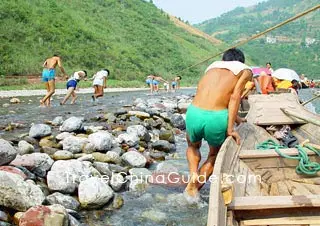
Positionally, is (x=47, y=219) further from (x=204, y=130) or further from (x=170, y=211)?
(x=204, y=130)

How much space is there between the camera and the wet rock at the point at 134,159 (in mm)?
5519

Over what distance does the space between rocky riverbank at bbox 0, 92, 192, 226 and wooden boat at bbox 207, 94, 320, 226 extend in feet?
3.68

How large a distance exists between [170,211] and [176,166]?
67.5 inches

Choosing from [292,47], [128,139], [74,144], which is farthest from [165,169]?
[292,47]

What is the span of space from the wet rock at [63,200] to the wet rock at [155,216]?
738 mm

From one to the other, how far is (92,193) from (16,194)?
817 millimetres

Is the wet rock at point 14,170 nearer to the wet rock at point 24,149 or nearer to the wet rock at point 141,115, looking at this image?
the wet rock at point 24,149

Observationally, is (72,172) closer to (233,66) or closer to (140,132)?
(233,66)

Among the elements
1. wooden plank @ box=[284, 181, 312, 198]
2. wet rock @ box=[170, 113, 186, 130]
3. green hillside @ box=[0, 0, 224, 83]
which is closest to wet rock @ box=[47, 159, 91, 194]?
wooden plank @ box=[284, 181, 312, 198]

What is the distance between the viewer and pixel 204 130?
4051mm

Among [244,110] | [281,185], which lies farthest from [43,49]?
[281,185]

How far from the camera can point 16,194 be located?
3.50 meters

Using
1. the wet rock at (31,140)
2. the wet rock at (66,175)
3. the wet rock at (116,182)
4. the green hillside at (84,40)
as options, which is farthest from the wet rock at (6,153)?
the green hillside at (84,40)

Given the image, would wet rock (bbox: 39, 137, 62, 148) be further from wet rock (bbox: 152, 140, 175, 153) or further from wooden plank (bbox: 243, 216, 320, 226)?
wooden plank (bbox: 243, 216, 320, 226)
